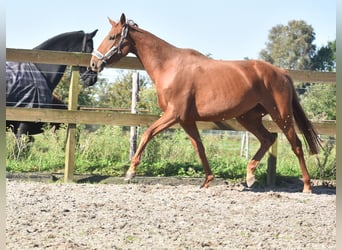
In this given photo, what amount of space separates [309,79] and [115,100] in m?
14.1

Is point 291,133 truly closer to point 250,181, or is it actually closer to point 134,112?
point 250,181

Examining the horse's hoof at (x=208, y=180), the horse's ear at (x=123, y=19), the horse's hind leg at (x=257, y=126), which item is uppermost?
the horse's ear at (x=123, y=19)

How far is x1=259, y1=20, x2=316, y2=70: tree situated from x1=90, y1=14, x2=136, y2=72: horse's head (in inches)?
1805

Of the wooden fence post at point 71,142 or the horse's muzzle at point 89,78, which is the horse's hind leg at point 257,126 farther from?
the horse's muzzle at point 89,78

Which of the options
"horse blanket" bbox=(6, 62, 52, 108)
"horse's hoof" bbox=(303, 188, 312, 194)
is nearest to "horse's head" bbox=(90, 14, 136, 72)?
"horse blanket" bbox=(6, 62, 52, 108)

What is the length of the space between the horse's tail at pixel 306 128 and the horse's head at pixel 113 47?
245 centimetres

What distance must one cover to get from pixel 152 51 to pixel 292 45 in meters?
48.7

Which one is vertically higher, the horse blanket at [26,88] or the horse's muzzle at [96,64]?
the horse's muzzle at [96,64]

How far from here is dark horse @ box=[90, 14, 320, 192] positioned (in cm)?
628

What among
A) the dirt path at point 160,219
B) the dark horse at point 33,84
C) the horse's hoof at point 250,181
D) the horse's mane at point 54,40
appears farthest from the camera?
the horse's mane at point 54,40

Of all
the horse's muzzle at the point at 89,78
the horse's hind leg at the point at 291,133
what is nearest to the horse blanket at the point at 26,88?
the horse's muzzle at the point at 89,78

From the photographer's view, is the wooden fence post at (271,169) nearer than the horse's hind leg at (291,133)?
No

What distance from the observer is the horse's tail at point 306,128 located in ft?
→ 22.2

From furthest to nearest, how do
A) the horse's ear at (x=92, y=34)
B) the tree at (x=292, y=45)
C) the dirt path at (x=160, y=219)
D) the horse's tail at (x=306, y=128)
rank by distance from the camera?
the tree at (x=292, y=45) < the horse's ear at (x=92, y=34) < the horse's tail at (x=306, y=128) < the dirt path at (x=160, y=219)
